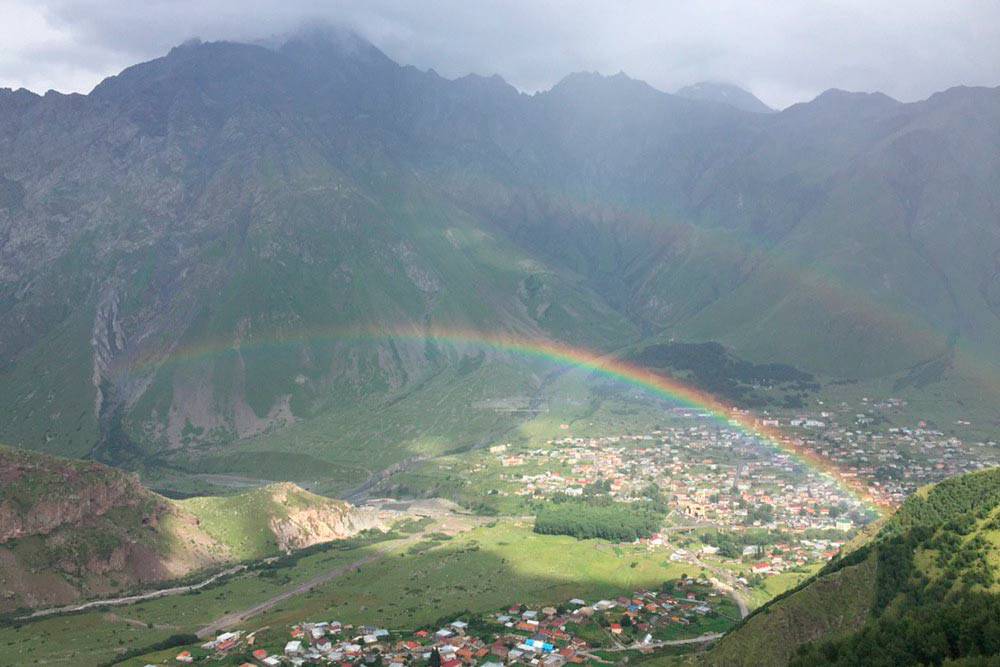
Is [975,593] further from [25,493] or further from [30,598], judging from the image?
[25,493]

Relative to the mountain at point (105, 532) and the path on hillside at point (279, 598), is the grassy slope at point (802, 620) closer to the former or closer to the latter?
the path on hillside at point (279, 598)

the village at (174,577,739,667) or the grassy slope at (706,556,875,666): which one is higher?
the grassy slope at (706,556,875,666)

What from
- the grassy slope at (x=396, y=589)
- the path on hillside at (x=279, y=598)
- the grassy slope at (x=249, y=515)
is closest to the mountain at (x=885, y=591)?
the grassy slope at (x=396, y=589)

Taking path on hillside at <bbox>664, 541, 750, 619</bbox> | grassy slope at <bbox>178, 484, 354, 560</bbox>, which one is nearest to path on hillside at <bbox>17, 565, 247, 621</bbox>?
grassy slope at <bbox>178, 484, 354, 560</bbox>

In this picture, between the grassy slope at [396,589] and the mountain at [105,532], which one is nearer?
the grassy slope at [396,589]

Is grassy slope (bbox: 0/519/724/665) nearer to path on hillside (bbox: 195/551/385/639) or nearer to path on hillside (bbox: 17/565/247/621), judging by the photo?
path on hillside (bbox: 195/551/385/639)

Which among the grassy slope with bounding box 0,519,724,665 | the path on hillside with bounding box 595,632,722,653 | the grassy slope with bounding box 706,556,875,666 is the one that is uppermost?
the grassy slope with bounding box 706,556,875,666

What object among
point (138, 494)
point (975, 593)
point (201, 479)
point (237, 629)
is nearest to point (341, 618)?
point (237, 629)
